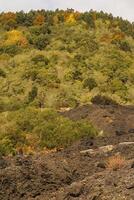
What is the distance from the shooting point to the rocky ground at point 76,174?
14.5 m

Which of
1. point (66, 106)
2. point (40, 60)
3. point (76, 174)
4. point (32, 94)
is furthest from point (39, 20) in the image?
point (76, 174)

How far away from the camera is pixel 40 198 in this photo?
52.5 ft

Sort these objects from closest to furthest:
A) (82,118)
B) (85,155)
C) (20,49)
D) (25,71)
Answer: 1. (85,155)
2. (82,118)
3. (25,71)
4. (20,49)

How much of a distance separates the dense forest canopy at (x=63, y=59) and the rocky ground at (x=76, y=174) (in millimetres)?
22509

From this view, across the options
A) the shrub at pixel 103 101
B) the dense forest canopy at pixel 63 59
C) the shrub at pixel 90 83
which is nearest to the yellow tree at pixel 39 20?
the dense forest canopy at pixel 63 59

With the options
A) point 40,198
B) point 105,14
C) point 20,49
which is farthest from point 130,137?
point 105,14

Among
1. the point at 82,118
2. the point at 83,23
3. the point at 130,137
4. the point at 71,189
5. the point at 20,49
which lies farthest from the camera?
the point at 83,23

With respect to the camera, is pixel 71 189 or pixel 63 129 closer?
pixel 71 189

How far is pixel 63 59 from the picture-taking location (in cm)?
6694

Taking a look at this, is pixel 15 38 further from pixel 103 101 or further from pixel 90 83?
pixel 103 101

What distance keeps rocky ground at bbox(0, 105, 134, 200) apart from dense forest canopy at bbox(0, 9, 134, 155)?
73.8 ft

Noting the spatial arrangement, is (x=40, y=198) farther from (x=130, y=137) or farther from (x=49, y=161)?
(x=130, y=137)

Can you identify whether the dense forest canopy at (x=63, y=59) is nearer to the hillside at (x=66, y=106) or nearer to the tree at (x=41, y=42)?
the tree at (x=41, y=42)

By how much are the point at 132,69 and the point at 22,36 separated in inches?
683
